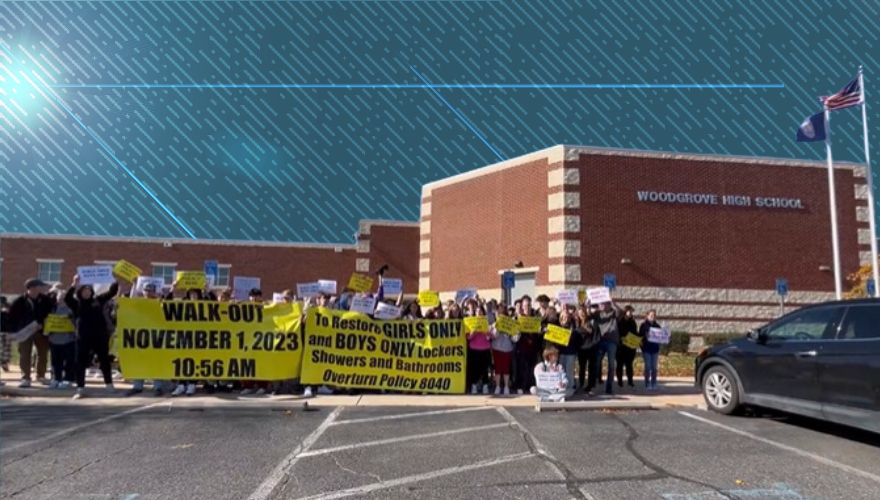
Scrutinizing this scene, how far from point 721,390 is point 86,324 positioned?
1039 cm

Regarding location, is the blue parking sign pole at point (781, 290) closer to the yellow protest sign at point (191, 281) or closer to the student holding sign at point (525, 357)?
the student holding sign at point (525, 357)

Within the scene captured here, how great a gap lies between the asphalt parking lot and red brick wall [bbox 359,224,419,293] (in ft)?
98.6

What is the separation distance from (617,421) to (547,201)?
19794 millimetres

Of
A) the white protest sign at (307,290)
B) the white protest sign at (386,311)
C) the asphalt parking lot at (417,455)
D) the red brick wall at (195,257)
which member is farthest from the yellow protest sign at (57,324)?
the red brick wall at (195,257)

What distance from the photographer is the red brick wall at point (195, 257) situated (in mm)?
38750

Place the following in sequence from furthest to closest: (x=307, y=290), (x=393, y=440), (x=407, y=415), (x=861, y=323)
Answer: (x=307, y=290) → (x=407, y=415) → (x=861, y=323) → (x=393, y=440)

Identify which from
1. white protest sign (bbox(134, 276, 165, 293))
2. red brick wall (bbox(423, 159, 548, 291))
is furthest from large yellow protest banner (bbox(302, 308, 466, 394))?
red brick wall (bbox(423, 159, 548, 291))

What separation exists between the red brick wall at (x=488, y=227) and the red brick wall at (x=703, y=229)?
2.16 meters

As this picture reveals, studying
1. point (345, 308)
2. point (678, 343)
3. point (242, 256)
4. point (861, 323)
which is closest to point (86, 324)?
point (345, 308)

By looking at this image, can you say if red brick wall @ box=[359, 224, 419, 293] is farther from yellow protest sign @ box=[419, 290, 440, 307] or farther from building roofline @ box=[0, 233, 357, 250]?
yellow protest sign @ box=[419, 290, 440, 307]

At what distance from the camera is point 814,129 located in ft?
69.3

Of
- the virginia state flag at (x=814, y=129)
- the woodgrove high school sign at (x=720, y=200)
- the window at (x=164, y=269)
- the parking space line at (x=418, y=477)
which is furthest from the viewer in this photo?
the window at (x=164, y=269)

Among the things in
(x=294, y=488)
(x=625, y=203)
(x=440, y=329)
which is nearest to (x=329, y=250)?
(x=625, y=203)

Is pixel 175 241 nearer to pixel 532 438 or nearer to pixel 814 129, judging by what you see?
pixel 814 129
